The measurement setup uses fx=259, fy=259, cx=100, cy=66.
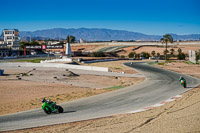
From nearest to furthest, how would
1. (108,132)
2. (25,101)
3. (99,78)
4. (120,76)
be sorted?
1. (108,132)
2. (25,101)
3. (99,78)
4. (120,76)

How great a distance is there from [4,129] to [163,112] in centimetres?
931

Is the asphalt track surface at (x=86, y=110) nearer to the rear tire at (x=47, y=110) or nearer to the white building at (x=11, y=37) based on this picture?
the rear tire at (x=47, y=110)

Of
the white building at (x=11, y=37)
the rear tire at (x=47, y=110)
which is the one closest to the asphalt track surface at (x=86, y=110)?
the rear tire at (x=47, y=110)

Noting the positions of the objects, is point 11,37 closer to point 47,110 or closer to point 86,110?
point 86,110

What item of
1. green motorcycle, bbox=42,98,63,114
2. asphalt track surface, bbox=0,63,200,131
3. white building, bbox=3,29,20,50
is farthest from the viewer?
white building, bbox=3,29,20,50

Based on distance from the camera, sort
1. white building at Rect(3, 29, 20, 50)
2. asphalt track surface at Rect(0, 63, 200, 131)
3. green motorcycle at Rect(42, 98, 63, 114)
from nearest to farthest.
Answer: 1. asphalt track surface at Rect(0, 63, 200, 131)
2. green motorcycle at Rect(42, 98, 63, 114)
3. white building at Rect(3, 29, 20, 50)

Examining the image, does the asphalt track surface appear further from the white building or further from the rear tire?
the white building

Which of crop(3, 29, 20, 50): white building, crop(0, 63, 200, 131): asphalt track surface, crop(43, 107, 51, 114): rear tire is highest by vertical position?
crop(3, 29, 20, 50): white building

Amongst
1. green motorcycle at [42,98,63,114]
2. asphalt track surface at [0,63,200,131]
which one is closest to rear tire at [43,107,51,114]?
green motorcycle at [42,98,63,114]

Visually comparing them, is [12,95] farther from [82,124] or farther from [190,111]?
[190,111]

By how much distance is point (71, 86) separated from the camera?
30.9m

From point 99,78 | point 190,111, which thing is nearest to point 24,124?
point 190,111

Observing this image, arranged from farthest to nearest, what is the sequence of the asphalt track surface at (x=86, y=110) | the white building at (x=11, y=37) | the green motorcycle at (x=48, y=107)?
the white building at (x=11, y=37), the green motorcycle at (x=48, y=107), the asphalt track surface at (x=86, y=110)

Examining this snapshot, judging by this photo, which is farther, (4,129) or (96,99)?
(96,99)
